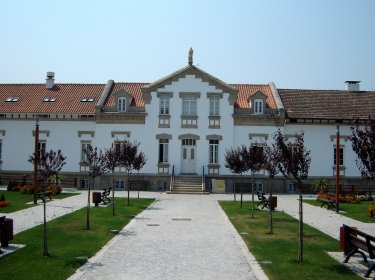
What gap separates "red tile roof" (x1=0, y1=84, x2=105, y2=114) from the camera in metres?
38.8

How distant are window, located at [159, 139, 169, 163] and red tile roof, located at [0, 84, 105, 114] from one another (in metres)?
6.39

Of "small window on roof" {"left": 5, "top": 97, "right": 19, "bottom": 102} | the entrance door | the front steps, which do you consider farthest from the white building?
"small window on roof" {"left": 5, "top": 97, "right": 19, "bottom": 102}

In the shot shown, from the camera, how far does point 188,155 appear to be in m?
37.8

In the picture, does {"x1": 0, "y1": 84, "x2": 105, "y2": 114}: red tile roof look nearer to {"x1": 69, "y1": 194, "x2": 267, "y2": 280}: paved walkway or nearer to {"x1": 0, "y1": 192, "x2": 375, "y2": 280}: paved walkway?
{"x1": 0, "y1": 192, "x2": 375, "y2": 280}: paved walkway

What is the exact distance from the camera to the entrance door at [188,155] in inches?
1489

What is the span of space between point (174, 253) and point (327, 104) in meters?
29.7

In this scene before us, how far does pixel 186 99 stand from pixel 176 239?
23.1 m

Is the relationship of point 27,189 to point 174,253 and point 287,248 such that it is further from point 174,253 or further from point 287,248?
point 287,248

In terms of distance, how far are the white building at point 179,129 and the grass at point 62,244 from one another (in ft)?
50.5

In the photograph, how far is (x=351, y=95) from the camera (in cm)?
4131

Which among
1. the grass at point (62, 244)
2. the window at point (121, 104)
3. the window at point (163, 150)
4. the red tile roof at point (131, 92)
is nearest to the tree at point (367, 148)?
the grass at point (62, 244)

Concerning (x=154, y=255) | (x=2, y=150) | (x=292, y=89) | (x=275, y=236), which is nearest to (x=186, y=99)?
(x=292, y=89)

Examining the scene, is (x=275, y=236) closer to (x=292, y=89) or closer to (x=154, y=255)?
(x=154, y=255)

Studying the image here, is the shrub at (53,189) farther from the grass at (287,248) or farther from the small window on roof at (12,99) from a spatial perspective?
the grass at (287,248)
